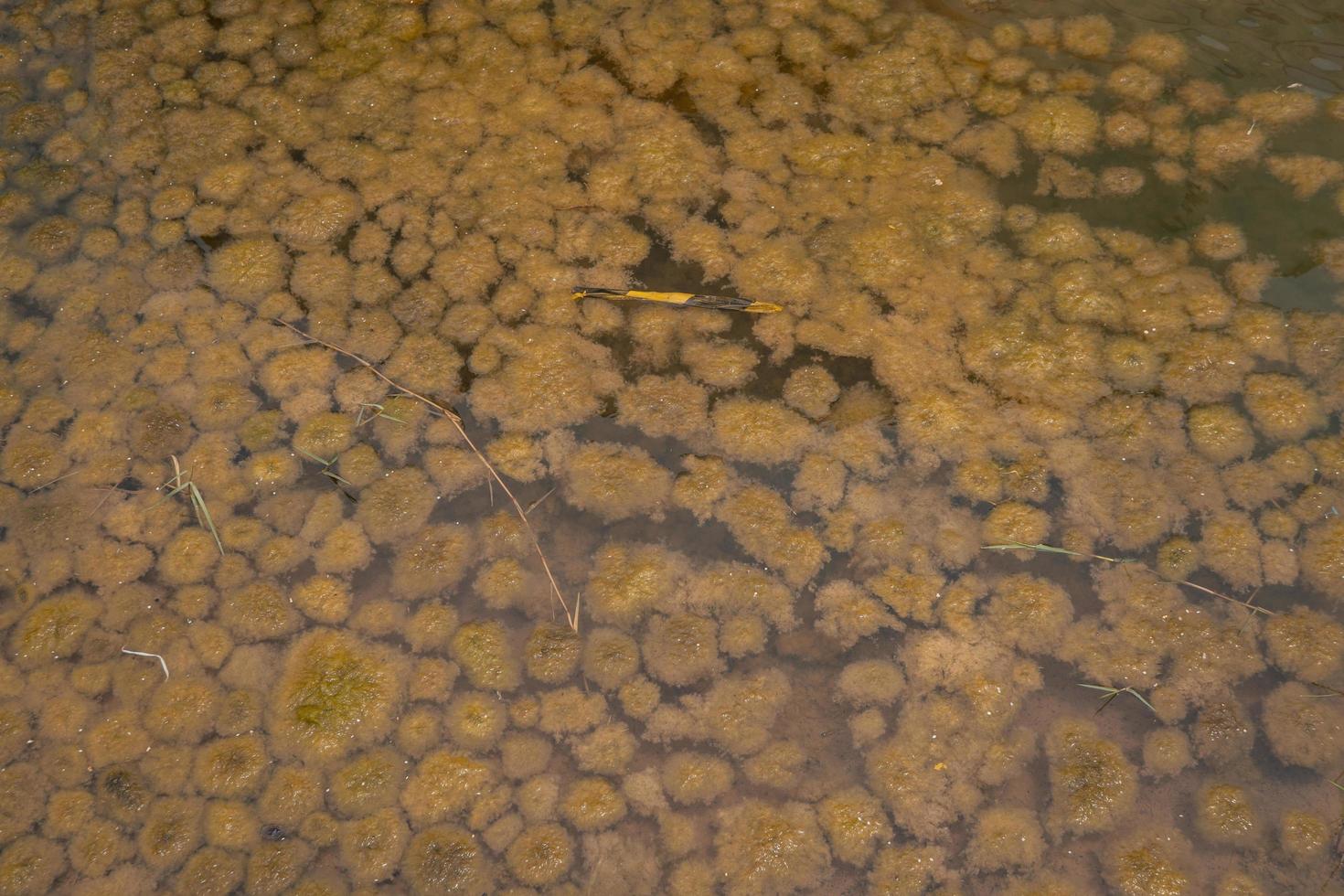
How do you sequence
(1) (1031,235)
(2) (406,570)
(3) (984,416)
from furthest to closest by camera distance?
(1) (1031,235), (3) (984,416), (2) (406,570)

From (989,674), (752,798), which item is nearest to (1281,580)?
(989,674)

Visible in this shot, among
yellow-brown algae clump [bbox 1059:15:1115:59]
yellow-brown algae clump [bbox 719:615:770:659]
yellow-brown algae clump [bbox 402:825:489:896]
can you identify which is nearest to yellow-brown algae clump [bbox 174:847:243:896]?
yellow-brown algae clump [bbox 402:825:489:896]

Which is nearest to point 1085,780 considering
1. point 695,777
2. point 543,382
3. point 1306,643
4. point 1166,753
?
point 1166,753

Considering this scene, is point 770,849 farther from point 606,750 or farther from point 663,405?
point 663,405

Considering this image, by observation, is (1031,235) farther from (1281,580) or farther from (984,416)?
(1281,580)

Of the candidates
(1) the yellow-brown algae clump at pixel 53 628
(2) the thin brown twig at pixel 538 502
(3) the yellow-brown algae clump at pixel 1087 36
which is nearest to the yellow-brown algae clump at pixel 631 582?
(2) the thin brown twig at pixel 538 502

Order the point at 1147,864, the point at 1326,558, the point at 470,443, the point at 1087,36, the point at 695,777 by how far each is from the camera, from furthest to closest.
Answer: the point at 1087,36
the point at 470,443
the point at 1326,558
the point at 695,777
the point at 1147,864
